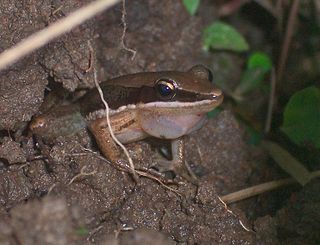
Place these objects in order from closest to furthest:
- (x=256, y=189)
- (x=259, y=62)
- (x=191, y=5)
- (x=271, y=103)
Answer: (x=256, y=189), (x=191, y=5), (x=271, y=103), (x=259, y=62)

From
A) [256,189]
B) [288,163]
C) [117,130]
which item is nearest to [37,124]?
[117,130]

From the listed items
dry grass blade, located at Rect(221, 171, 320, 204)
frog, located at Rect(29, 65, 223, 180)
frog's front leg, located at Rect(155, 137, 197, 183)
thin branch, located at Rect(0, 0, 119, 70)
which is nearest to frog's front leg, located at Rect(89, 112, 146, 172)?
frog, located at Rect(29, 65, 223, 180)

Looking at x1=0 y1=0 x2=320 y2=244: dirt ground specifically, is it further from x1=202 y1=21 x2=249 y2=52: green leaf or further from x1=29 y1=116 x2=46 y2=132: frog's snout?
x1=202 y1=21 x2=249 y2=52: green leaf

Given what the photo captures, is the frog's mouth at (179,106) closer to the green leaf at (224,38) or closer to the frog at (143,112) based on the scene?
the frog at (143,112)

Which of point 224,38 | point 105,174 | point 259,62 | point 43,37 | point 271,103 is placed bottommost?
point 271,103

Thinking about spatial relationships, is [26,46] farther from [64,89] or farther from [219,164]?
[219,164]

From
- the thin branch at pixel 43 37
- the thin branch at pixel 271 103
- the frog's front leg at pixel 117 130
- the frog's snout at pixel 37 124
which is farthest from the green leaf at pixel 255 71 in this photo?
the thin branch at pixel 43 37

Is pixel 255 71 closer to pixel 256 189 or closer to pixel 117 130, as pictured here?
pixel 256 189
